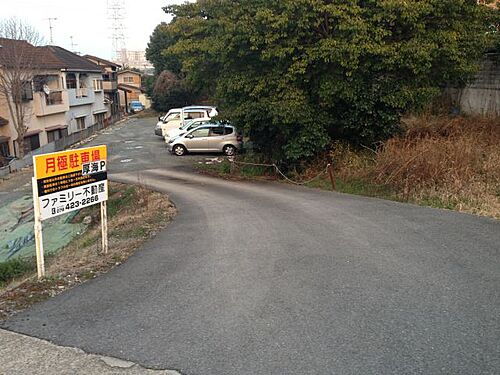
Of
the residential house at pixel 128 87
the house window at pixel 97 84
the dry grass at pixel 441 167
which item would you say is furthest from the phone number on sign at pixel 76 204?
the residential house at pixel 128 87

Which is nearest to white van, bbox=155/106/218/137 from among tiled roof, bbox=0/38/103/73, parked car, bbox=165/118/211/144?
parked car, bbox=165/118/211/144

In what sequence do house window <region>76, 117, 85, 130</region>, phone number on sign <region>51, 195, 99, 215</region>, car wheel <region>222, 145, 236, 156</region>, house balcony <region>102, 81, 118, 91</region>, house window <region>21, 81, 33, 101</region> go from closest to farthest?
phone number on sign <region>51, 195, 99, 215</region>, car wheel <region>222, 145, 236, 156</region>, house window <region>21, 81, 33, 101</region>, house window <region>76, 117, 85, 130</region>, house balcony <region>102, 81, 118, 91</region>

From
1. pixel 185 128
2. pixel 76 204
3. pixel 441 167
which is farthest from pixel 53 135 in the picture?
pixel 76 204

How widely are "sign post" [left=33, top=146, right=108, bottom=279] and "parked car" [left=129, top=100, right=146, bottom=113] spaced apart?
59605 millimetres

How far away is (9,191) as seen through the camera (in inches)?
713

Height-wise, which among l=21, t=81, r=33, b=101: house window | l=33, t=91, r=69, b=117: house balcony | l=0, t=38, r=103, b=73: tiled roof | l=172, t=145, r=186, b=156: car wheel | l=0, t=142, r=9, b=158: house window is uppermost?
l=0, t=38, r=103, b=73: tiled roof

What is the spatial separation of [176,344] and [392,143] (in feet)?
35.4

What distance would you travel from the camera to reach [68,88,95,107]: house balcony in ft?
123

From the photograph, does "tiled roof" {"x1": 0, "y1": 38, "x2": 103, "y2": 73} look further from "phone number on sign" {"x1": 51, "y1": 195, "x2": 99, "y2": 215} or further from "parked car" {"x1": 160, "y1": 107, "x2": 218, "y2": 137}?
"phone number on sign" {"x1": 51, "y1": 195, "x2": 99, "y2": 215}

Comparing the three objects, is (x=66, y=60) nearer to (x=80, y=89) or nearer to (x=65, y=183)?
(x=80, y=89)

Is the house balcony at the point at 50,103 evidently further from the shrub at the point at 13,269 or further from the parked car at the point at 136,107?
the parked car at the point at 136,107

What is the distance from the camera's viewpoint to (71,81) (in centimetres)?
3862

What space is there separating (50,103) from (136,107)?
115 feet

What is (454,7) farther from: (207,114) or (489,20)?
(207,114)
